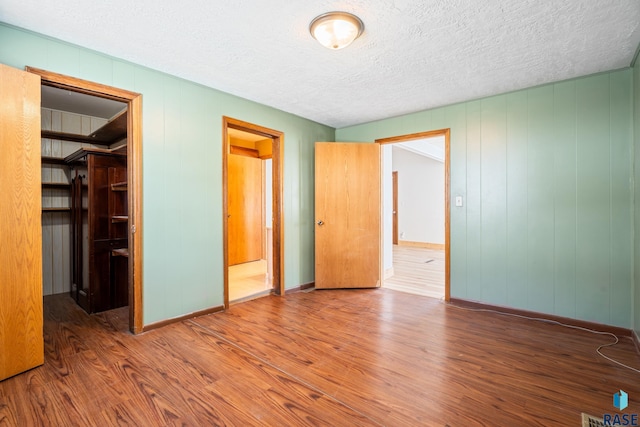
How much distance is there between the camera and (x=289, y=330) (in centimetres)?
272

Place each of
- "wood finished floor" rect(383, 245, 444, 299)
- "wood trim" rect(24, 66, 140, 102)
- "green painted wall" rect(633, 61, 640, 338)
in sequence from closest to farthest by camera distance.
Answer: "wood trim" rect(24, 66, 140, 102), "green painted wall" rect(633, 61, 640, 338), "wood finished floor" rect(383, 245, 444, 299)

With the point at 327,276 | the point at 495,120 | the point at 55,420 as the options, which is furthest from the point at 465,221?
the point at 55,420

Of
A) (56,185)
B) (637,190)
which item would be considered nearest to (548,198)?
(637,190)

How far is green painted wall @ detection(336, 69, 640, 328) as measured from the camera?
2633 mm

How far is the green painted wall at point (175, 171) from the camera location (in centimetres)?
241

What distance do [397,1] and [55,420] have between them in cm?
305

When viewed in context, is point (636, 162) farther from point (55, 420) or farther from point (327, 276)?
point (55, 420)

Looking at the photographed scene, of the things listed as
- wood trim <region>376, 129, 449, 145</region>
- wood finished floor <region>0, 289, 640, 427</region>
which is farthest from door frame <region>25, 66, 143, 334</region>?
wood trim <region>376, 129, 449, 145</region>

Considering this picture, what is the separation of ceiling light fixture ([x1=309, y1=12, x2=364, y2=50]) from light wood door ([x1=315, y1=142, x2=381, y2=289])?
2097 mm

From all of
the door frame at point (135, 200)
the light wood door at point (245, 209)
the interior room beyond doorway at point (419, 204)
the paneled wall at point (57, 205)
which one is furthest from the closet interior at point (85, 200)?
the interior room beyond doorway at point (419, 204)

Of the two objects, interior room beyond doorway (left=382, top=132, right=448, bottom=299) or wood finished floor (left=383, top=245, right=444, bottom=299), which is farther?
interior room beyond doorway (left=382, top=132, right=448, bottom=299)

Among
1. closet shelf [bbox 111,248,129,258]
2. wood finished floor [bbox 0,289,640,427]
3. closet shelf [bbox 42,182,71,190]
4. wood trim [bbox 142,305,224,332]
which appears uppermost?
closet shelf [bbox 42,182,71,190]

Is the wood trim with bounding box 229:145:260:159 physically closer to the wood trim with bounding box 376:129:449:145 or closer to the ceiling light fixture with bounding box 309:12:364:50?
the wood trim with bounding box 376:129:449:145

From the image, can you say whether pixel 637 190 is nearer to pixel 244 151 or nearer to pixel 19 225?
pixel 19 225
